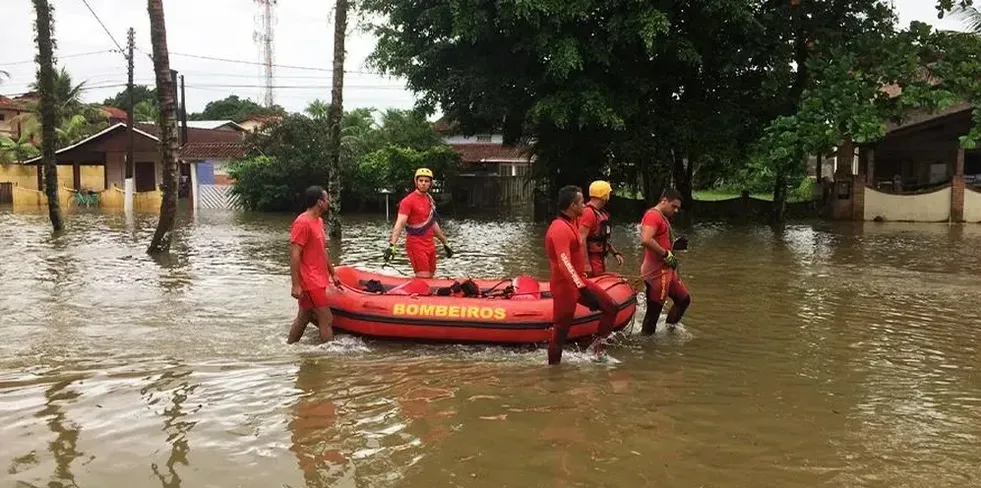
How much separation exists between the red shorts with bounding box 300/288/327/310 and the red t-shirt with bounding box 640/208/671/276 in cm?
302

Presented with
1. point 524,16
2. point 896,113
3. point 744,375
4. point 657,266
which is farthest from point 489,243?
point 744,375

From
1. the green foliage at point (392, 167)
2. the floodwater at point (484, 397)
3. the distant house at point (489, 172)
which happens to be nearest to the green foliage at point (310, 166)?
the green foliage at point (392, 167)

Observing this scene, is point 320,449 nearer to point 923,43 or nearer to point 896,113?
point 896,113

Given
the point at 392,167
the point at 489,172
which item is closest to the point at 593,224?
the point at 392,167

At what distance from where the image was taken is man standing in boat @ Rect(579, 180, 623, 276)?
773 centimetres

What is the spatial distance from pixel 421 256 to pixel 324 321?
2.28 metres

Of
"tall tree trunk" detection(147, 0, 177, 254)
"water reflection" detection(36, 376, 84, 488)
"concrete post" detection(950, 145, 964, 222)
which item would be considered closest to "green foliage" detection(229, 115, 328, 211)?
"tall tree trunk" detection(147, 0, 177, 254)

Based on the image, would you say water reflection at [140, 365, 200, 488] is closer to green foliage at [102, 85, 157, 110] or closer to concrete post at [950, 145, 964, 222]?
concrete post at [950, 145, 964, 222]

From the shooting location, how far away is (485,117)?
2403cm

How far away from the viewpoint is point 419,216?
9.34 m

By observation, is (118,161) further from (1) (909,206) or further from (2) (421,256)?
(2) (421,256)

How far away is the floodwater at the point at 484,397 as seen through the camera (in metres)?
4.61

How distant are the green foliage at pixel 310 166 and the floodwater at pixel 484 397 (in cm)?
1822

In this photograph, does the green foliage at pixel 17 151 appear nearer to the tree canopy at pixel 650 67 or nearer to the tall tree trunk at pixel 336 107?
the tree canopy at pixel 650 67
